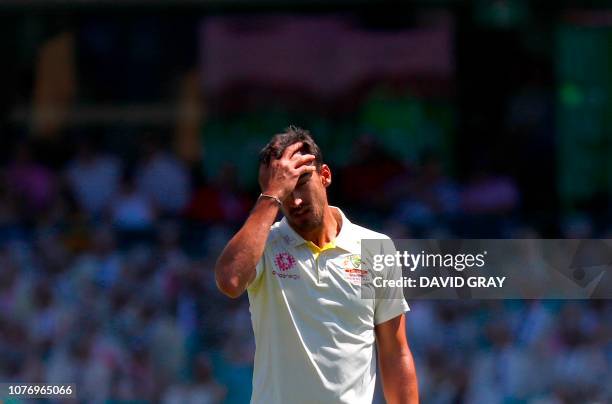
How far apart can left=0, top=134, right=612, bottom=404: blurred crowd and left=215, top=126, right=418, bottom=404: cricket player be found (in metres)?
2.85

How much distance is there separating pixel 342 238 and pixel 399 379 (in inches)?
19.3

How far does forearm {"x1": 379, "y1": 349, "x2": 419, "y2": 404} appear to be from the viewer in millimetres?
4355

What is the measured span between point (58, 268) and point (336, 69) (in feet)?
12.5

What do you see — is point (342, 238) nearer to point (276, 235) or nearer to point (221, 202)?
point (276, 235)

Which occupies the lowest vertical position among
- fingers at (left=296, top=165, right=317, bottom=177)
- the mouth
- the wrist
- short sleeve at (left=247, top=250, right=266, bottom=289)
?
short sleeve at (left=247, top=250, right=266, bottom=289)

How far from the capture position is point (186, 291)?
29.9 feet

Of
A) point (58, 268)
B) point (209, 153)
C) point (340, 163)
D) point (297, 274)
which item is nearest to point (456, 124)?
point (340, 163)

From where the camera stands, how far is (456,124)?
Answer: 1209 cm

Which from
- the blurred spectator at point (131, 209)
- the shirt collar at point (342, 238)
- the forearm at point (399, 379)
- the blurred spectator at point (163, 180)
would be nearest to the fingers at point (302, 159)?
the shirt collar at point (342, 238)

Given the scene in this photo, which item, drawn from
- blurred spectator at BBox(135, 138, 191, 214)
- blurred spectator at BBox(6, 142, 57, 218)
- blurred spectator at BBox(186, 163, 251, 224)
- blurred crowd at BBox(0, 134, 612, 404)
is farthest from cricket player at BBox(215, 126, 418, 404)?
blurred spectator at BBox(6, 142, 57, 218)

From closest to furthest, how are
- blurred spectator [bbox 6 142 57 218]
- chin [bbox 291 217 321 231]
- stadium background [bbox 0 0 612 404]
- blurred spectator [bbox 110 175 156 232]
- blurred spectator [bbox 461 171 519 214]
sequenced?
chin [bbox 291 217 321 231] < stadium background [bbox 0 0 612 404] < blurred spectator [bbox 110 175 156 232] < blurred spectator [bbox 461 171 519 214] < blurred spectator [bbox 6 142 57 218]

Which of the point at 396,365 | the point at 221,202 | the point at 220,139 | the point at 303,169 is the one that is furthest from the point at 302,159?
the point at 220,139

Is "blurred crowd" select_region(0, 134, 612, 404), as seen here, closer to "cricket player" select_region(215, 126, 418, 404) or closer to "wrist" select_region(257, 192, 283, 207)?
"cricket player" select_region(215, 126, 418, 404)

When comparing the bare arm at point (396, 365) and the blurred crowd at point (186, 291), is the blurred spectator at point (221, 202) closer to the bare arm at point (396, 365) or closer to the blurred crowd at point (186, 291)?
the blurred crowd at point (186, 291)
